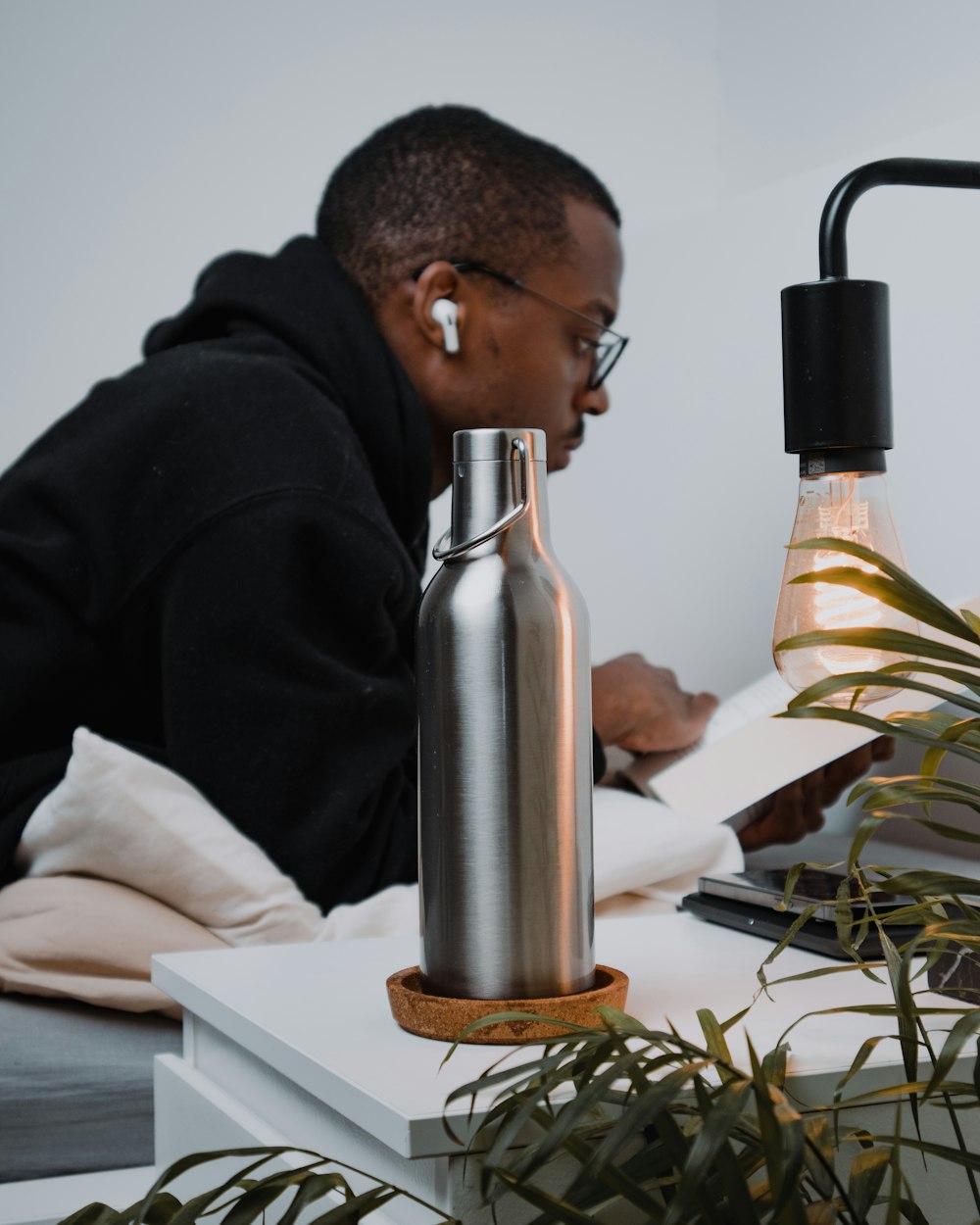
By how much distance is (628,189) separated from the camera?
2252mm

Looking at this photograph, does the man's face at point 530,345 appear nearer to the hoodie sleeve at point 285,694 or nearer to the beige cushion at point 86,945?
the hoodie sleeve at point 285,694

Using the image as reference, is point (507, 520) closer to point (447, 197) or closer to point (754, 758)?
point (754, 758)

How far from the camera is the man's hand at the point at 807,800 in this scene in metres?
1.70

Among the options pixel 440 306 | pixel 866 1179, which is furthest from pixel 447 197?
pixel 866 1179

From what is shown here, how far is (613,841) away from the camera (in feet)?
4.21

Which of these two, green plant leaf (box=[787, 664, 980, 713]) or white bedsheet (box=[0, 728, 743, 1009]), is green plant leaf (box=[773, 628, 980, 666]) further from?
white bedsheet (box=[0, 728, 743, 1009])

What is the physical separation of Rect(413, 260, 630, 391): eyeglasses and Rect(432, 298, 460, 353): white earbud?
0.05 metres

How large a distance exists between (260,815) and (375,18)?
53.0 inches

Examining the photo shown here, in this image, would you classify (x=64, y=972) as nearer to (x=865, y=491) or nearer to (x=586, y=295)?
(x=865, y=491)

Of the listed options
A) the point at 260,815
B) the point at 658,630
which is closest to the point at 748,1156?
the point at 260,815

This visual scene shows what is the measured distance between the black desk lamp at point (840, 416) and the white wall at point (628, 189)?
0.98 meters

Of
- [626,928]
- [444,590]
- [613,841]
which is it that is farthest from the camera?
[613,841]

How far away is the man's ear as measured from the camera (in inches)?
72.8

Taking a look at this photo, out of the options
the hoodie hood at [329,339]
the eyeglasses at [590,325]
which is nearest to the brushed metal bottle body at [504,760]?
the hoodie hood at [329,339]
